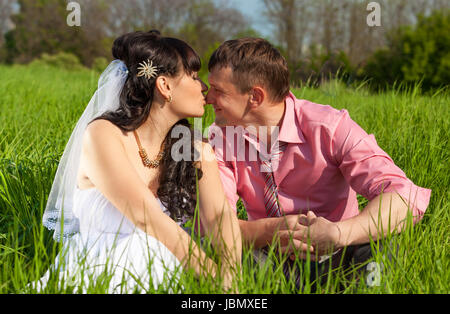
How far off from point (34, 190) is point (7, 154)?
425 millimetres

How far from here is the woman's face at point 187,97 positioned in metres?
2.01

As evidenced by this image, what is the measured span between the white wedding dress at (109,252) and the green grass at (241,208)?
9cm

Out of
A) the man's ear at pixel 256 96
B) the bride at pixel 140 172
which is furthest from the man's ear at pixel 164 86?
the man's ear at pixel 256 96

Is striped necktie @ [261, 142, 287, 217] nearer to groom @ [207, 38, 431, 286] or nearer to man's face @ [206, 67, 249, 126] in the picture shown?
groom @ [207, 38, 431, 286]

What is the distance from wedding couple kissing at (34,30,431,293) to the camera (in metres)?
1.83

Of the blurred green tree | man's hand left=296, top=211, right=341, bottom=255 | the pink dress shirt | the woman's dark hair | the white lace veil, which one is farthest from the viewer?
the blurred green tree

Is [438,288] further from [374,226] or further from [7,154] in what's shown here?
[7,154]

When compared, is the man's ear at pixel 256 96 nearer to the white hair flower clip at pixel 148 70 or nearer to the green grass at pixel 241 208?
the white hair flower clip at pixel 148 70

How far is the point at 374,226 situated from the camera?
5.90 ft

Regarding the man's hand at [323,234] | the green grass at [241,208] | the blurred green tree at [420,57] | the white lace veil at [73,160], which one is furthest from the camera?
the blurred green tree at [420,57]

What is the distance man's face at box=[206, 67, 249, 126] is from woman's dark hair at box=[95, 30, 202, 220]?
5.1 inches

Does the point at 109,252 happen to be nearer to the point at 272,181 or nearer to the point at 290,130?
the point at 272,181

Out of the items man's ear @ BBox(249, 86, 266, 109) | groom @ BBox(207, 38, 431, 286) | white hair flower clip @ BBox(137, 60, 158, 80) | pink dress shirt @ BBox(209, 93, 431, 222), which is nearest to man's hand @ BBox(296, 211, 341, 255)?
groom @ BBox(207, 38, 431, 286)

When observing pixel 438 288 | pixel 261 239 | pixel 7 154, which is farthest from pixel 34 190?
pixel 438 288
